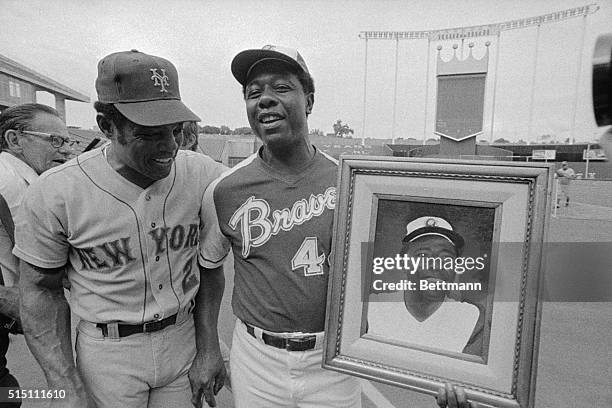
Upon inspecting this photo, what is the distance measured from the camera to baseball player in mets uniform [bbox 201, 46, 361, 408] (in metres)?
1.72

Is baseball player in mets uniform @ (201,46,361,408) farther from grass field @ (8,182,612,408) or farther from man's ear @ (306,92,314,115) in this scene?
grass field @ (8,182,612,408)

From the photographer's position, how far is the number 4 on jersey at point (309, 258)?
1.71m

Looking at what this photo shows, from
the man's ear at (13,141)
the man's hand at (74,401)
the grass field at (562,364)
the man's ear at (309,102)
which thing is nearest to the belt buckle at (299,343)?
the man's hand at (74,401)

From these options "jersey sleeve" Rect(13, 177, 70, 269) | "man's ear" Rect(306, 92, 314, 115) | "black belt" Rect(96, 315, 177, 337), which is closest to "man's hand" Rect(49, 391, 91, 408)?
"black belt" Rect(96, 315, 177, 337)

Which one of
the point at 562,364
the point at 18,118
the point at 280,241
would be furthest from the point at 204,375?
the point at 562,364

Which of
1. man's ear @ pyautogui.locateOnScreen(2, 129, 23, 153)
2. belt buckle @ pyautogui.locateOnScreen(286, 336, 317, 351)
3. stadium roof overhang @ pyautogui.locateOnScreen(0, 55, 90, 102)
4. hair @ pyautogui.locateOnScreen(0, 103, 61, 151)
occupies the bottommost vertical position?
belt buckle @ pyautogui.locateOnScreen(286, 336, 317, 351)

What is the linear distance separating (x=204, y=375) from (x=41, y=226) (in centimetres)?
95

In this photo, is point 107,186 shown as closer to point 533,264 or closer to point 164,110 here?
point 164,110

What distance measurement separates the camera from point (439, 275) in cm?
140

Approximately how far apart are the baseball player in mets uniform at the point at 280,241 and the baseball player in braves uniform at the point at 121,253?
0.89 feet

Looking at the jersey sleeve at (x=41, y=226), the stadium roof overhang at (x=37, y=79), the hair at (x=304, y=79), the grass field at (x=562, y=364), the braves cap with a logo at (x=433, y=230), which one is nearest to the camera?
the braves cap with a logo at (x=433, y=230)

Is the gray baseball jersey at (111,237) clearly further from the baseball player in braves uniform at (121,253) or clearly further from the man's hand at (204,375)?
the man's hand at (204,375)

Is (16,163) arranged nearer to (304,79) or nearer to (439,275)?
(304,79)

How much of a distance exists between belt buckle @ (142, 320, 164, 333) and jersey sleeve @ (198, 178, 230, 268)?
1.06ft
